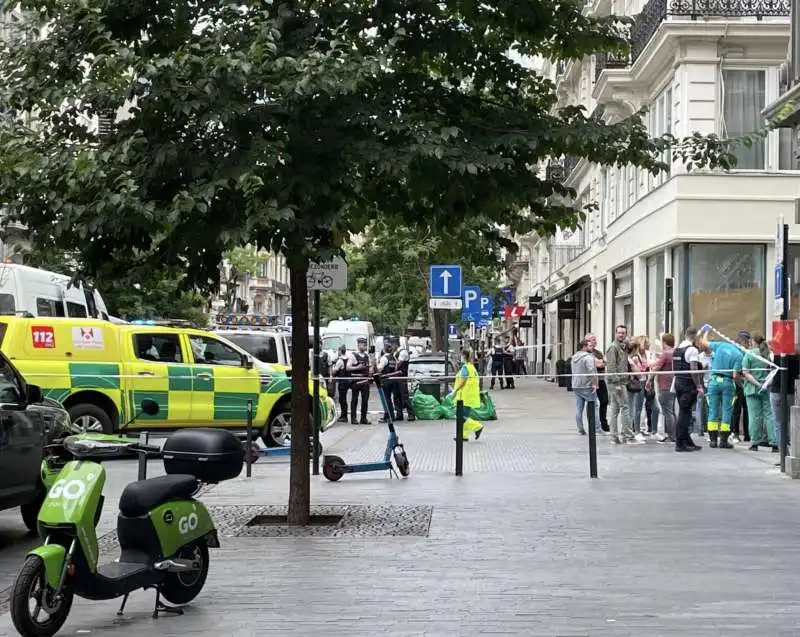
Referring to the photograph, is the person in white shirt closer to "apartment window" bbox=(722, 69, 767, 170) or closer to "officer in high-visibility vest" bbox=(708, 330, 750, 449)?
"officer in high-visibility vest" bbox=(708, 330, 750, 449)

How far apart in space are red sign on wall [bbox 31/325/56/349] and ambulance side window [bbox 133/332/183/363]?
4.16ft

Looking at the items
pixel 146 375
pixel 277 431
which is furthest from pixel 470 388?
pixel 146 375

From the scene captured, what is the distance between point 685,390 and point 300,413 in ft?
29.8

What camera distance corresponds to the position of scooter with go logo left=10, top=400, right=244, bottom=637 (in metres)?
6.60

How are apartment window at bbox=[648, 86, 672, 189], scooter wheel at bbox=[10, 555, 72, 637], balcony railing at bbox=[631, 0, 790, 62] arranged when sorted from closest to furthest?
scooter wheel at bbox=[10, 555, 72, 637]
balcony railing at bbox=[631, 0, 790, 62]
apartment window at bbox=[648, 86, 672, 189]

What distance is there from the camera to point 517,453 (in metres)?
18.4

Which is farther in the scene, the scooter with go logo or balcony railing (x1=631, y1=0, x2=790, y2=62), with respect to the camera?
balcony railing (x1=631, y1=0, x2=790, y2=62)

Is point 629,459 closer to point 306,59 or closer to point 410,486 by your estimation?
point 410,486

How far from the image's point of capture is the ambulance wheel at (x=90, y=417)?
18406 millimetres

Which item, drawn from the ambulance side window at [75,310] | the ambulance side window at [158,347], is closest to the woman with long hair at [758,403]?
the ambulance side window at [158,347]

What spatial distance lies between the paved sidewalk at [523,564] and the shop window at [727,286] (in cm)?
1111

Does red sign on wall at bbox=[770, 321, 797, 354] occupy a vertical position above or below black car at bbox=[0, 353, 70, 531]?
above

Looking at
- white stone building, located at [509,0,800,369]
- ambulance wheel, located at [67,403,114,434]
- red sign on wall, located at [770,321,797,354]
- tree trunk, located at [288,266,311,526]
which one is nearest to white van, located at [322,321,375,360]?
white stone building, located at [509,0,800,369]

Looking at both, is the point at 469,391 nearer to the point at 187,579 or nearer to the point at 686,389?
the point at 686,389
